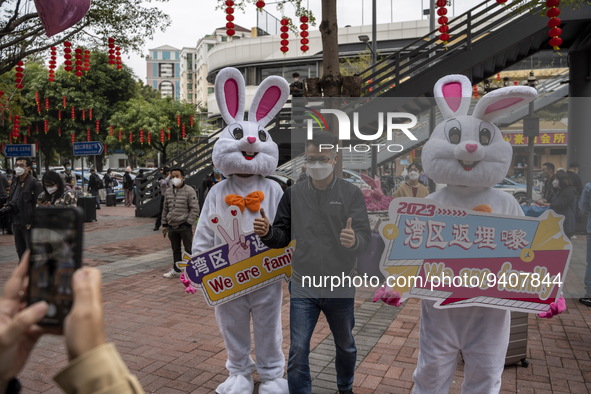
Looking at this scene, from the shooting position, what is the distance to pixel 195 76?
85938mm

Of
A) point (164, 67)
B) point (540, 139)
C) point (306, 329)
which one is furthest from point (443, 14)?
point (164, 67)

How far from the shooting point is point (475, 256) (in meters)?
2.99

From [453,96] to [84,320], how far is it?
2.77m

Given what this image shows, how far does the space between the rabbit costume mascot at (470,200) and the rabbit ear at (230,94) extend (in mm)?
1588

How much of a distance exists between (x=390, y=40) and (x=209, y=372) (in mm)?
30720

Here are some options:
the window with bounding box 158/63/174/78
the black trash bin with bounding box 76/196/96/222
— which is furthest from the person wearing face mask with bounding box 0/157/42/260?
the window with bounding box 158/63/174/78

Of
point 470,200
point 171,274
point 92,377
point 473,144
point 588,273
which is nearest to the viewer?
point 92,377

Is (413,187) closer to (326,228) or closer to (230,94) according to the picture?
(326,228)

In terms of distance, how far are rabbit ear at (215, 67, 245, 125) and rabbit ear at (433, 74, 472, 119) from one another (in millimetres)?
1567

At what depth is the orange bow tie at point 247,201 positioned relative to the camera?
372cm

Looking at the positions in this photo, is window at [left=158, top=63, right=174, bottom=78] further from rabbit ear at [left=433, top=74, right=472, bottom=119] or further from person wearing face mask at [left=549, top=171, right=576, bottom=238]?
rabbit ear at [left=433, top=74, right=472, bottom=119]

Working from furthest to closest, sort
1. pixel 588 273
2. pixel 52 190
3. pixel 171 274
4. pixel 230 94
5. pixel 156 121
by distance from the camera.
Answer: pixel 156 121
pixel 171 274
pixel 52 190
pixel 588 273
pixel 230 94

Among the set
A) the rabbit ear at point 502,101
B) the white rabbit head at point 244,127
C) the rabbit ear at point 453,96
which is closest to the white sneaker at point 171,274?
the white rabbit head at point 244,127

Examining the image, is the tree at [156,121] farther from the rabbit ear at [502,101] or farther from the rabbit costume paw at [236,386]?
the rabbit ear at [502,101]
